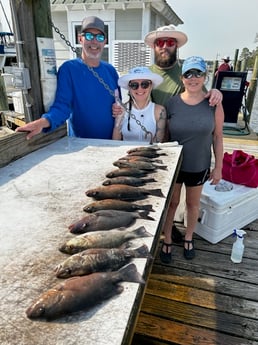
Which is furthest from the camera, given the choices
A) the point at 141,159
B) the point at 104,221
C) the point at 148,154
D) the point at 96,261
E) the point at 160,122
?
the point at 160,122

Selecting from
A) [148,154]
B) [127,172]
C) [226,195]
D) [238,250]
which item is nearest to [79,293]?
[127,172]

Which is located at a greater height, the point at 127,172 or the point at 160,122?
the point at 160,122

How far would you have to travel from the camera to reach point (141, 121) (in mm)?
2641

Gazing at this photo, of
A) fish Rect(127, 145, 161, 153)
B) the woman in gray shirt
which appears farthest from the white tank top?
fish Rect(127, 145, 161, 153)

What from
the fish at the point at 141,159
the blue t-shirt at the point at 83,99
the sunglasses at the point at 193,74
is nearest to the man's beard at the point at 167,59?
the blue t-shirt at the point at 83,99

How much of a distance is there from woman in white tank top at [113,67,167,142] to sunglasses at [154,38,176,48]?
580 mm

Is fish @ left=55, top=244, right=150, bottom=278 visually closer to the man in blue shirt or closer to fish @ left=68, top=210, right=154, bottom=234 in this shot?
fish @ left=68, top=210, right=154, bottom=234

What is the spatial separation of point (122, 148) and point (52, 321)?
1.74 m

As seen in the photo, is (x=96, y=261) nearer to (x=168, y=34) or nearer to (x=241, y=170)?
(x=241, y=170)

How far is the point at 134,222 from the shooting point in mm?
1314

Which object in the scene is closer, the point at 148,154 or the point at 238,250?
the point at 148,154

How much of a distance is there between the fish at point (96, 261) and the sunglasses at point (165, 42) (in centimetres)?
255

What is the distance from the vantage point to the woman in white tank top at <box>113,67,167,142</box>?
8.38ft

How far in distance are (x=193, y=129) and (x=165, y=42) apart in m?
1.21
